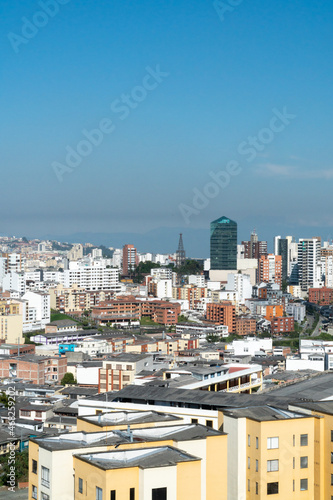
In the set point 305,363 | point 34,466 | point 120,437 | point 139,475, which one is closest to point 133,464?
point 139,475

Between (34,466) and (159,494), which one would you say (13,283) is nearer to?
(34,466)

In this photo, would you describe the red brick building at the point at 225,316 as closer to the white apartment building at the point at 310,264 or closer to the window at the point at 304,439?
the white apartment building at the point at 310,264

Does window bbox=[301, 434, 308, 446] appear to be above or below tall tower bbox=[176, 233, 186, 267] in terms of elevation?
below

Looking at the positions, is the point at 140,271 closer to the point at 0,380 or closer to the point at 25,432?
the point at 0,380

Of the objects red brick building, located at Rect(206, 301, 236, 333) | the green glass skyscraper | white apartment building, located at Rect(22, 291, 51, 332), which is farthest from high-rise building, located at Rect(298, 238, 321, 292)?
white apartment building, located at Rect(22, 291, 51, 332)

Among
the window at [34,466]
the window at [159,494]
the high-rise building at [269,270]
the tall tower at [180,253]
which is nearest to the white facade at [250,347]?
the window at [34,466]

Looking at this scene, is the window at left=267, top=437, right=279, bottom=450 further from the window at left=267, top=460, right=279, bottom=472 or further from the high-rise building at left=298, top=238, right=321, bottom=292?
the high-rise building at left=298, top=238, right=321, bottom=292

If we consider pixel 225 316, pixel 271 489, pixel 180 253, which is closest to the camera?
pixel 271 489
